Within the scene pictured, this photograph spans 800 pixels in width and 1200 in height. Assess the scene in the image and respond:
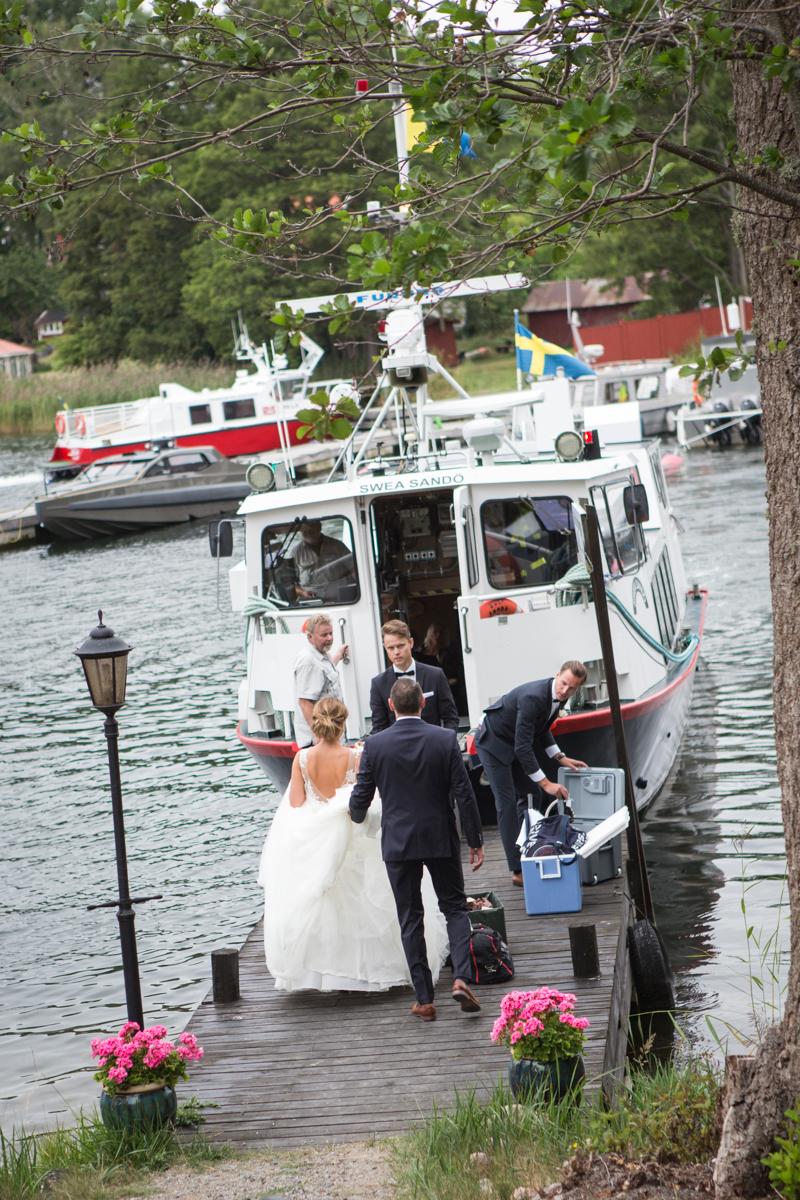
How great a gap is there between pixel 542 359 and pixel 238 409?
1315 inches

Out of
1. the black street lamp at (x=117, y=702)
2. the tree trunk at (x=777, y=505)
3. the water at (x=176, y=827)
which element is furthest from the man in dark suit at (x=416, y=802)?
the tree trunk at (x=777, y=505)

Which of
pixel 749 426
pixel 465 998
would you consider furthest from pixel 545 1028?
pixel 749 426

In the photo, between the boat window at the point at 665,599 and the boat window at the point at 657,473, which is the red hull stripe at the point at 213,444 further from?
the boat window at the point at 665,599

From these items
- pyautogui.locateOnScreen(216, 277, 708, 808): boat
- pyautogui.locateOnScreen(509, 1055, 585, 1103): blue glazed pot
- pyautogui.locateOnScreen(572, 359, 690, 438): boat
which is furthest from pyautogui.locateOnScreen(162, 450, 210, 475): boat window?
pyautogui.locateOnScreen(509, 1055, 585, 1103): blue glazed pot

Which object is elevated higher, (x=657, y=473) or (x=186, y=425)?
(x=186, y=425)

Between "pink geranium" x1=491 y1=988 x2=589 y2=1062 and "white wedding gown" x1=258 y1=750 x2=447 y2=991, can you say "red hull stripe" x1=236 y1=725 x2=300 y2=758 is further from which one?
"pink geranium" x1=491 y1=988 x2=589 y2=1062

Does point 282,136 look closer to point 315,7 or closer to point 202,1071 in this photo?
point 315,7

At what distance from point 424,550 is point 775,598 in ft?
28.7

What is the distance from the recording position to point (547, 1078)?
7117mm

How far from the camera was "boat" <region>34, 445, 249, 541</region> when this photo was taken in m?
41.8

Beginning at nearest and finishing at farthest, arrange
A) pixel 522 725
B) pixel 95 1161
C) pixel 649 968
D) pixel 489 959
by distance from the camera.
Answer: pixel 95 1161 < pixel 489 959 < pixel 649 968 < pixel 522 725

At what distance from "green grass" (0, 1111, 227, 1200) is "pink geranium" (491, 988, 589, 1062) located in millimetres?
1509

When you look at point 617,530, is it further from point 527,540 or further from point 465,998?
point 465,998

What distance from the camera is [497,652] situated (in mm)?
12766
